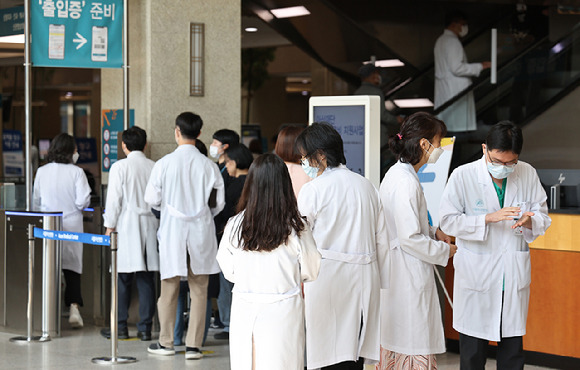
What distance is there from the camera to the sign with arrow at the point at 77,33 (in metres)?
7.50

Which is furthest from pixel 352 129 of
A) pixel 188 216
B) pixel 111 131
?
pixel 111 131

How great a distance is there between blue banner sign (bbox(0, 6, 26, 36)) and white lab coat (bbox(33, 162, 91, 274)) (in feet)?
4.55

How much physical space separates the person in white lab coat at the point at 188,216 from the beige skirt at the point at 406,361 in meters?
2.15

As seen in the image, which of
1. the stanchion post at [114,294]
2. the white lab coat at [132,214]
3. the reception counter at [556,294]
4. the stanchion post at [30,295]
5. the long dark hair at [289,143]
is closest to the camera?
the long dark hair at [289,143]

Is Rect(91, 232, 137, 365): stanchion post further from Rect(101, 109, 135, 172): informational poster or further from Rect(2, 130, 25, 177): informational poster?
Rect(2, 130, 25, 177): informational poster

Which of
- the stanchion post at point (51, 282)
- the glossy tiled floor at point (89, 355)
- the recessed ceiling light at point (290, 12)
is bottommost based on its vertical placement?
the glossy tiled floor at point (89, 355)

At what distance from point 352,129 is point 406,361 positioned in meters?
1.69

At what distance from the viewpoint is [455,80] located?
1027 cm

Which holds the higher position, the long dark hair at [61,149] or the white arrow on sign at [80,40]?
the white arrow on sign at [80,40]

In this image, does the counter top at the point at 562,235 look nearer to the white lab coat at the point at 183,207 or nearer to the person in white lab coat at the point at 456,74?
the white lab coat at the point at 183,207

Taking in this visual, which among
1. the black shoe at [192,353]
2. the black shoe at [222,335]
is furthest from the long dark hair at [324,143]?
the black shoe at [222,335]

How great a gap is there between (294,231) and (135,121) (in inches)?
184

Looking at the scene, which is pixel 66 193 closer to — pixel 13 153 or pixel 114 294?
pixel 114 294

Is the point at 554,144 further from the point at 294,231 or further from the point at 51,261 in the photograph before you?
the point at 294,231
